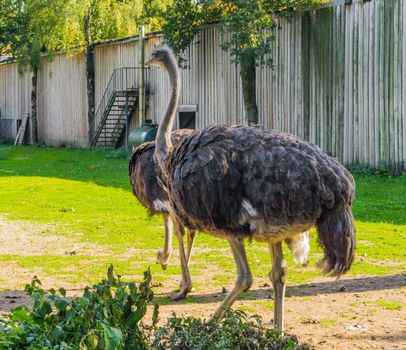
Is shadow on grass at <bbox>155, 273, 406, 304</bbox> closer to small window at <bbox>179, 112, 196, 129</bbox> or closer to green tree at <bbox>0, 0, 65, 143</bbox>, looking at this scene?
small window at <bbox>179, 112, 196, 129</bbox>

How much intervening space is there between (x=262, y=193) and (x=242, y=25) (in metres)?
13.2

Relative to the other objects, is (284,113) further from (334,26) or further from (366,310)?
(366,310)

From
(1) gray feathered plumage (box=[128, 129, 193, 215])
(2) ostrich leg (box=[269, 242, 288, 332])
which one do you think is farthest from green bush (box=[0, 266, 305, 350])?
(1) gray feathered plumage (box=[128, 129, 193, 215])

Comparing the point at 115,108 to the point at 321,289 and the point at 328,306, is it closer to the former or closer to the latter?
the point at 321,289

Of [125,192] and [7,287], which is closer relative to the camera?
[7,287]

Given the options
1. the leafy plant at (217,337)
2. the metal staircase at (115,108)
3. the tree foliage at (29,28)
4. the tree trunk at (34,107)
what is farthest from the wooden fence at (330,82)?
the leafy plant at (217,337)

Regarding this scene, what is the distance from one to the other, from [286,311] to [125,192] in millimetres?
8085

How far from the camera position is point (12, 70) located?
34344mm

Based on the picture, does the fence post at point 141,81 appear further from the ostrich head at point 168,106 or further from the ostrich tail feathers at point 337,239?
the ostrich tail feathers at point 337,239

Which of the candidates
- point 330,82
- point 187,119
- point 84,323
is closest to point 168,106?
point 84,323

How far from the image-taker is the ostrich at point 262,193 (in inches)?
205

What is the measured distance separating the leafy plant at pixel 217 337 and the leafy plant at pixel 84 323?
0.47 ft

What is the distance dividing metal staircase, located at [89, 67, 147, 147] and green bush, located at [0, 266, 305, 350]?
68.7 ft

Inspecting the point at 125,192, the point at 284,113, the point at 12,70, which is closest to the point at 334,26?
the point at 284,113
